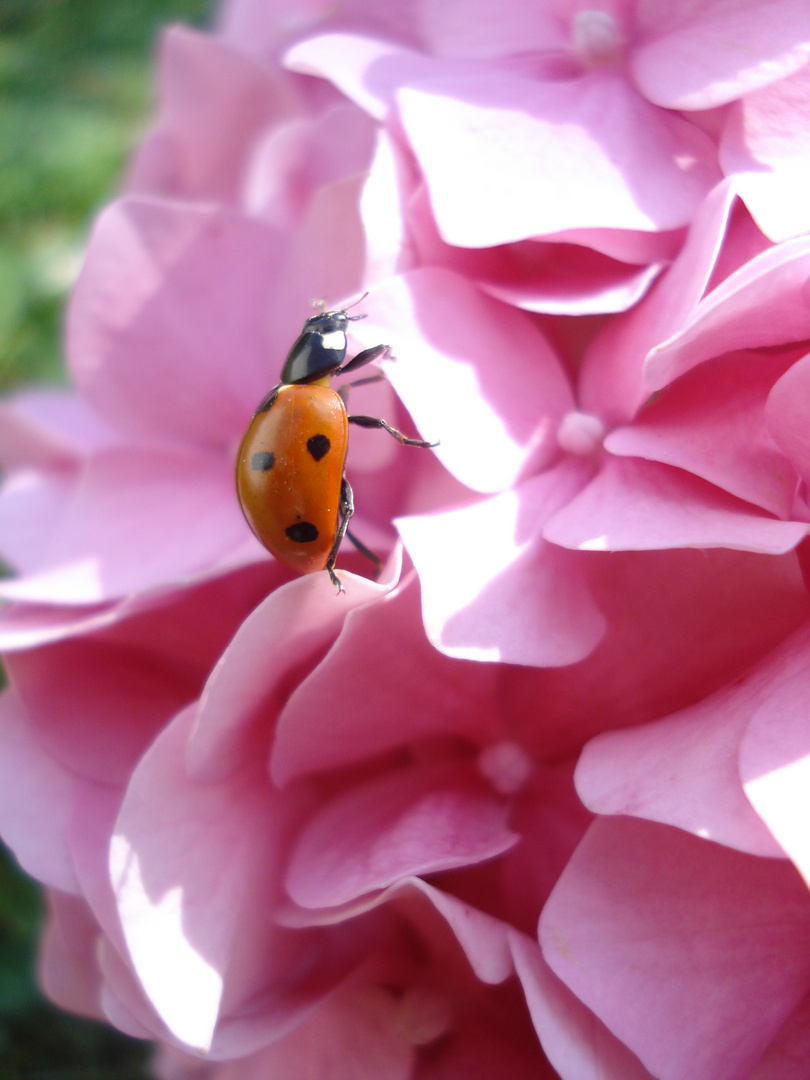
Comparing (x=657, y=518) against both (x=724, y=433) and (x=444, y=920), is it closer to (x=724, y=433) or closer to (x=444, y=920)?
(x=724, y=433)

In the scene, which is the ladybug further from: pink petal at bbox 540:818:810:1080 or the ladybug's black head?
pink petal at bbox 540:818:810:1080

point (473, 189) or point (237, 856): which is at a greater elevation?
point (473, 189)

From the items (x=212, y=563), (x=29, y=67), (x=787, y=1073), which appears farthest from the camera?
(x=29, y=67)

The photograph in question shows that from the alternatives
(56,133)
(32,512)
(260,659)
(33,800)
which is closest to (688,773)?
(260,659)

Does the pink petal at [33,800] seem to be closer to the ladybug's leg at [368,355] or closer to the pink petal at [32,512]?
the pink petal at [32,512]

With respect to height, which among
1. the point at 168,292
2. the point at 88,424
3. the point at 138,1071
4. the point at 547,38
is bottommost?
the point at 138,1071

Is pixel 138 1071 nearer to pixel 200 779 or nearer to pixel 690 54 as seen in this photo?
pixel 200 779

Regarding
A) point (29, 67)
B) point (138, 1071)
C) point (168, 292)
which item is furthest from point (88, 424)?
point (29, 67)
